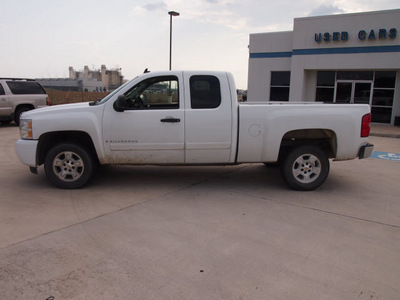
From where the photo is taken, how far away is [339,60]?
19.0m

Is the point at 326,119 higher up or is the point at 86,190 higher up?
the point at 326,119

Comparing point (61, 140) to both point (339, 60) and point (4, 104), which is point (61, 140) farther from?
point (339, 60)

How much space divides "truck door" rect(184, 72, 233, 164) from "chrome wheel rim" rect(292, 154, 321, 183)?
114 centimetres

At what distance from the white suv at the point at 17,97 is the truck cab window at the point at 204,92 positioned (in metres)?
11.7

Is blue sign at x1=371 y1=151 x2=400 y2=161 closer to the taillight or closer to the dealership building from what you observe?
the taillight

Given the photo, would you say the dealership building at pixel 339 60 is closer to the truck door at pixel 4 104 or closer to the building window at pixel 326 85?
the building window at pixel 326 85

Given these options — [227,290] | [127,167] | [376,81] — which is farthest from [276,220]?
[376,81]

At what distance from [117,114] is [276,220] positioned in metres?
2.99

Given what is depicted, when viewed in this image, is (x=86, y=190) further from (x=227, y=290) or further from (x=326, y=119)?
(x=326, y=119)

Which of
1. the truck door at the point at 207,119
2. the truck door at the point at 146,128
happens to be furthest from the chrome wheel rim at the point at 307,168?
the truck door at the point at 146,128

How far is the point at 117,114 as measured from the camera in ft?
19.2

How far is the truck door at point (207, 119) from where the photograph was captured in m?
5.89

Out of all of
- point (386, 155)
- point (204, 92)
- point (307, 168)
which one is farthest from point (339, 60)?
point (204, 92)

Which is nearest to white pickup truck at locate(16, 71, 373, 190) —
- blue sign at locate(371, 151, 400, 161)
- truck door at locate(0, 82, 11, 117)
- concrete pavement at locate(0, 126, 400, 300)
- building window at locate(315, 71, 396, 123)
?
concrete pavement at locate(0, 126, 400, 300)
